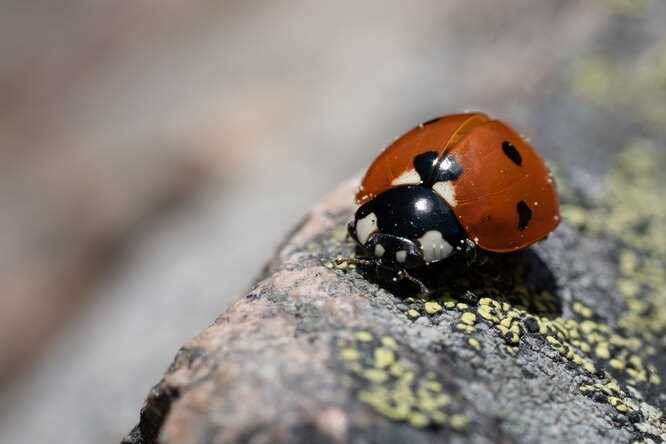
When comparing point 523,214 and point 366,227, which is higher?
point 366,227

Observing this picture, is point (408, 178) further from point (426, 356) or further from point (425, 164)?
point (426, 356)

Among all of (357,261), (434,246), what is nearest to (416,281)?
(434,246)

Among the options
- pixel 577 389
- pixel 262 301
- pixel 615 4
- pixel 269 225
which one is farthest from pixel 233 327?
pixel 615 4

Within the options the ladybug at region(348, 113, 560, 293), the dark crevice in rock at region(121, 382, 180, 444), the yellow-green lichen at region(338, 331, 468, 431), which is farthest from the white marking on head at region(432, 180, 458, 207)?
the dark crevice in rock at region(121, 382, 180, 444)

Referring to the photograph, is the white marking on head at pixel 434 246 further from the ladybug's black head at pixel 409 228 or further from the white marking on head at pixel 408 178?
the white marking on head at pixel 408 178

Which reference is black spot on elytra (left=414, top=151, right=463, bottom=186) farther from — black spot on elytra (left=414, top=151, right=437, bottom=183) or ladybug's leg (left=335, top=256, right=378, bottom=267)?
ladybug's leg (left=335, top=256, right=378, bottom=267)

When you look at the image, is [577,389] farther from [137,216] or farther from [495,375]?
[137,216]
